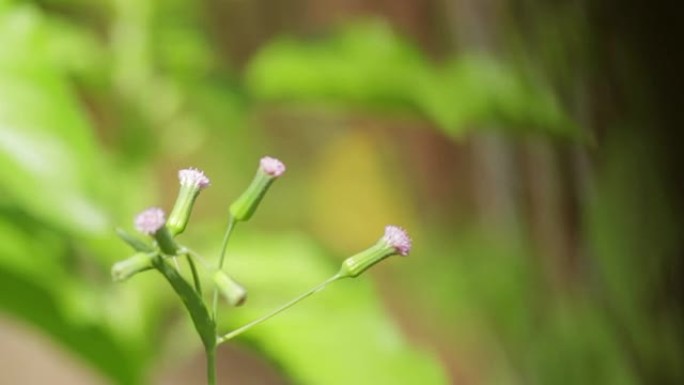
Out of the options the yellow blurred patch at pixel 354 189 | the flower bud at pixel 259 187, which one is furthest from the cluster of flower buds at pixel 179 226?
the yellow blurred patch at pixel 354 189

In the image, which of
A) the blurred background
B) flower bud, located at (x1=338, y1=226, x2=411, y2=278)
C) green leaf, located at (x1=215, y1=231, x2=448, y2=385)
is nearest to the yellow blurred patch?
the blurred background

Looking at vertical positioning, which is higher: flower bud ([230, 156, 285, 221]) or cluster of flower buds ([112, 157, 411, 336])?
flower bud ([230, 156, 285, 221])

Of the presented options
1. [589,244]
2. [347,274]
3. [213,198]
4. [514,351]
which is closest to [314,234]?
[213,198]

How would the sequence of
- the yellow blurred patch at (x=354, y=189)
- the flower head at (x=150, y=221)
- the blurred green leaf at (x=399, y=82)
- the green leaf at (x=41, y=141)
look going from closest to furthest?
the flower head at (x=150, y=221), the green leaf at (x=41, y=141), the blurred green leaf at (x=399, y=82), the yellow blurred patch at (x=354, y=189)

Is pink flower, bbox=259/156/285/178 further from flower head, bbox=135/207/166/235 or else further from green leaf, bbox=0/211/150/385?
green leaf, bbox=0/211/150/385

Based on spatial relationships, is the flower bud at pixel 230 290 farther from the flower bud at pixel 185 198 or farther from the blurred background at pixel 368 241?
the blurred background at pixel 368 241

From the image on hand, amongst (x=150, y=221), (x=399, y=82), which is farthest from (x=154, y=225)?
(x=399, y=82)

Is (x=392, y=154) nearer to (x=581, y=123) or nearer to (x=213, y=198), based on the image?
(x=213, y=198)
